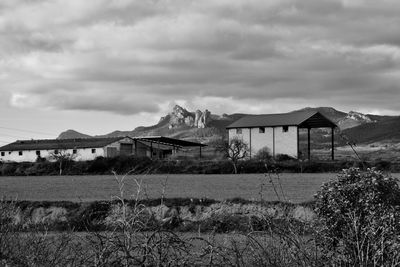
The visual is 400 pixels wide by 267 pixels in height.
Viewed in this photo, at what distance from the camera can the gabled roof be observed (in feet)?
354

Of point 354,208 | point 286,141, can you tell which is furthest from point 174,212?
point 286,141

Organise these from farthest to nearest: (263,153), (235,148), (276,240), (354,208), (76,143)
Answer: (76,143)
(235,148)
(263,153)
(354,208)
(276,240)

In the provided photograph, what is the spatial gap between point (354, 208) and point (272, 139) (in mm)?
82959

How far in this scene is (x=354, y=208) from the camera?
390 inches

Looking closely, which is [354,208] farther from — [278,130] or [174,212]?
[278,130]

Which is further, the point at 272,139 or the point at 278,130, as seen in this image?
the point at 272,139

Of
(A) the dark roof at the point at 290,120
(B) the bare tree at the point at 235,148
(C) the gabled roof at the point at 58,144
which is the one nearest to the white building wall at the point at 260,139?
(A) the dark roof at the point at 290,120

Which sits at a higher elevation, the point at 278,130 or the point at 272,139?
the point at 278,130

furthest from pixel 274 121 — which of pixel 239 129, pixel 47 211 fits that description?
pixel 47 211

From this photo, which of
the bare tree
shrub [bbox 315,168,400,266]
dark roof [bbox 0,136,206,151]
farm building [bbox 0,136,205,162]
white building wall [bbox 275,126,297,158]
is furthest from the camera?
dark roof [bbox 0,136,206,151]

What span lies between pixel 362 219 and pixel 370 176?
768 millimetres

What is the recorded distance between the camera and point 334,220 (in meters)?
10.1

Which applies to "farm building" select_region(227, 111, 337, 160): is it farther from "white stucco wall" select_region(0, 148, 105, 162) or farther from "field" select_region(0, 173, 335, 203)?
"field" select_region(0, 173, 335, 203)

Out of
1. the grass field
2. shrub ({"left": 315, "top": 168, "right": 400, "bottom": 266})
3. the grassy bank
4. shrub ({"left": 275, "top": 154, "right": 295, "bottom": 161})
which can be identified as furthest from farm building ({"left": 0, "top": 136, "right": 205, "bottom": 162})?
shrub ({"left": 315, "top": 168, "right": 400, "bottom": 266})
